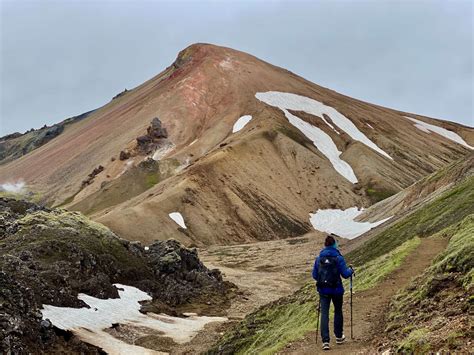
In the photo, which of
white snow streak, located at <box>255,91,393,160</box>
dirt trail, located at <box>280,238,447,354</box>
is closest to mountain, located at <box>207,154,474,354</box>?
dirt trail, located at <box>280,238,447,354</box>

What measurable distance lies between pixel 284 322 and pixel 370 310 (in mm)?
4834

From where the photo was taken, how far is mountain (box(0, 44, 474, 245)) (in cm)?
8431

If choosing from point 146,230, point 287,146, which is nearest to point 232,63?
point 287,146

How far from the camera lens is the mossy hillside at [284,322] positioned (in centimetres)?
1617

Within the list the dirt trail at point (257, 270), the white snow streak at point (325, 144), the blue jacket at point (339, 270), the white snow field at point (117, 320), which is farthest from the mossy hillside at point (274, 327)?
the white snow streak at point (325, 144)

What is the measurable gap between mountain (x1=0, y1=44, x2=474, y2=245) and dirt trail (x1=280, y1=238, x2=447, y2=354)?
5479 centimetres

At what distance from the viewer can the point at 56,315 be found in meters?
25.3

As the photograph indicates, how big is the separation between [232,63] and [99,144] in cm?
5040

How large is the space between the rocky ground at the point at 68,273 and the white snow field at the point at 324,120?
7025 centimetres

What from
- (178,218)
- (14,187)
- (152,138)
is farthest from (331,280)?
(14,187)

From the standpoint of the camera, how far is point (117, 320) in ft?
92.9

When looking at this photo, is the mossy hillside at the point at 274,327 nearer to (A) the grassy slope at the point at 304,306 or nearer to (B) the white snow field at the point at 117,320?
(A) the grassy slope at the point at 304,306

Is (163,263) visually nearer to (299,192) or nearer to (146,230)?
(146,230)

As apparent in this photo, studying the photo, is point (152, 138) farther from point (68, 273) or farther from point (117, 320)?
point (117, 320)
